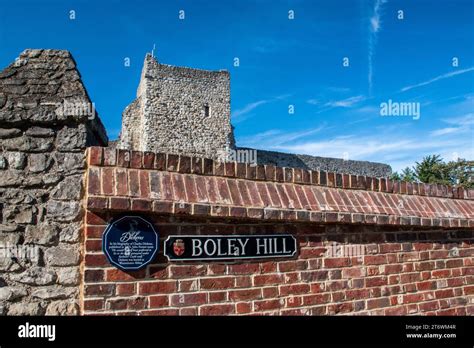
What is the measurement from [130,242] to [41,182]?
0.73 meters

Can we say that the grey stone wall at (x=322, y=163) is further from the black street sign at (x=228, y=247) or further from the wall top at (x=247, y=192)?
the black street sign at (x=228, y=247)

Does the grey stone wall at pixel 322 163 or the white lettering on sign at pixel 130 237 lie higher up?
the grey stone wall at pixel 322 163

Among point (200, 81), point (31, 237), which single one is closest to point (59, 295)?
point (31, 237)

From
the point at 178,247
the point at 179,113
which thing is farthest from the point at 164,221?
the point at 179,113

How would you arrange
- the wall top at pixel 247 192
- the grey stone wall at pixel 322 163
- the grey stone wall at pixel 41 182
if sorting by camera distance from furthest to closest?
the grey stone wall at pixel 322 163, the wall top at pixel 247 192, the grey stone wall at pixel 41 182

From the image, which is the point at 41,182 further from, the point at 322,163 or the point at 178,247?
the point at 322,163

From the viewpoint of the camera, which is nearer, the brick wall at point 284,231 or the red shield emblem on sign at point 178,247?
the brick wall at point 284,231

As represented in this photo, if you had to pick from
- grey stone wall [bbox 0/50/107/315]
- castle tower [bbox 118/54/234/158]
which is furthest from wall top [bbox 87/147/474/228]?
castle tower [bbox 118/54/234/158]

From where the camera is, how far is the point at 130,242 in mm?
2764

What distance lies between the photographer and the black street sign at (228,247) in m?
2.91

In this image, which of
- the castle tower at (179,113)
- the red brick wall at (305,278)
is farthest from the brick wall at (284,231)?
the castle tower at (179,113)

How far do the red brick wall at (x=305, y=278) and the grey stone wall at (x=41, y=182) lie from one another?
22 cm
